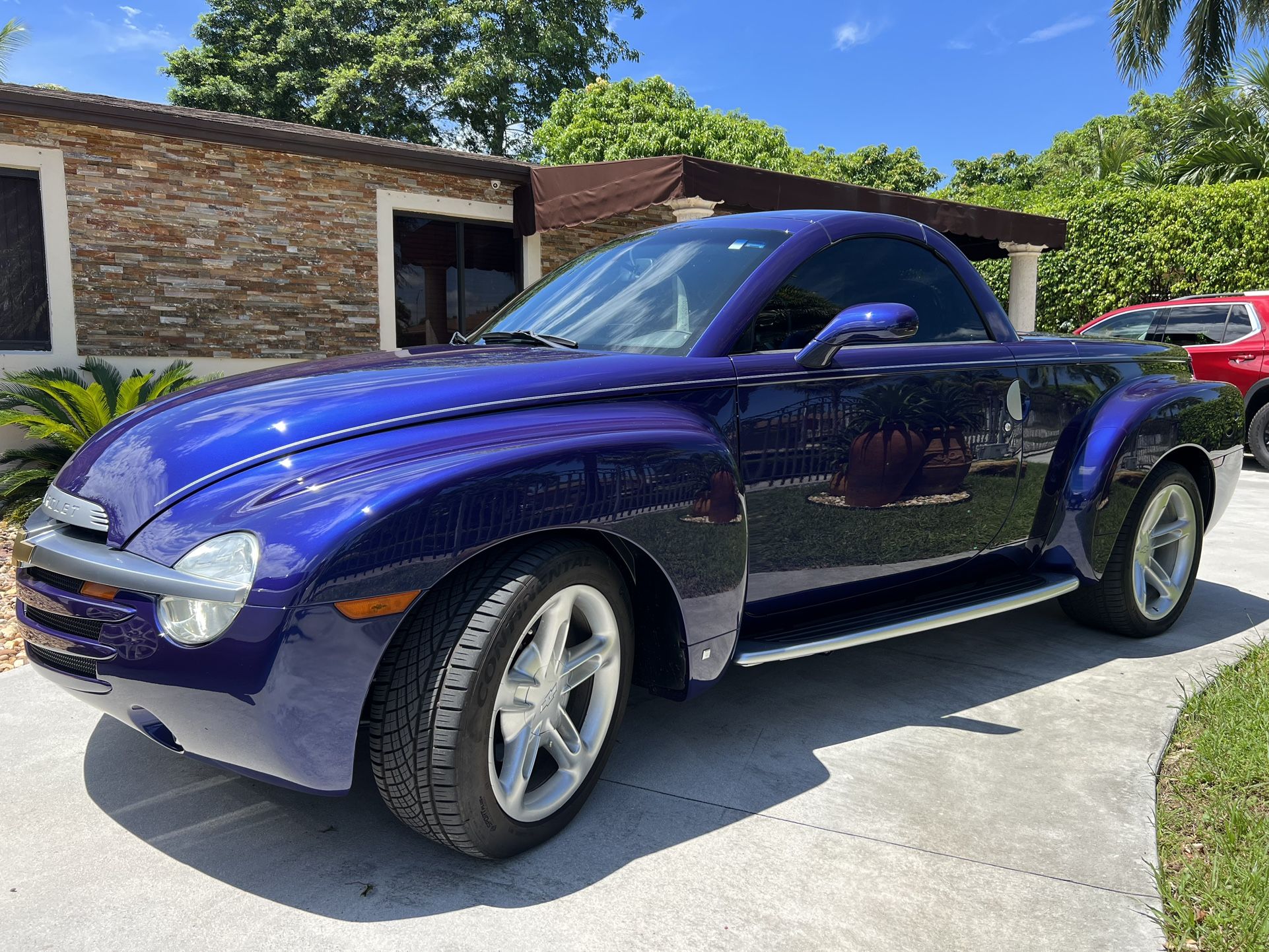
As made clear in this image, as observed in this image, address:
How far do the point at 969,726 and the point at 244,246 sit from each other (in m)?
8.15

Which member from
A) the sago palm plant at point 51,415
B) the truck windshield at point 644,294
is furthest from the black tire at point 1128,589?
the sago palm plant at point 51,415

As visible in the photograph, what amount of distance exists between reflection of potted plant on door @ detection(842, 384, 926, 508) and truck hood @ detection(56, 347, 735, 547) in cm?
54

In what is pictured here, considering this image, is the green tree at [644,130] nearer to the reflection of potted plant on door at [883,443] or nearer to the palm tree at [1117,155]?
the palm tree at [1117,155]

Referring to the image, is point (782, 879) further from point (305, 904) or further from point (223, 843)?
point (223, 843)

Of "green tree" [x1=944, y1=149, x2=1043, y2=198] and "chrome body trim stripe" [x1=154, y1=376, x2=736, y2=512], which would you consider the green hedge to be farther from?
"green tree" [x1=944, y1=149, x2=1043, y2=198]

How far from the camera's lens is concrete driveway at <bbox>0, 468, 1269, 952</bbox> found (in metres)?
2.12

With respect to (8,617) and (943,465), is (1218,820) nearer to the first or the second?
(943,465)

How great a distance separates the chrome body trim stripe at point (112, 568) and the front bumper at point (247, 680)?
19mm

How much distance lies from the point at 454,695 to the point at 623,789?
86cm

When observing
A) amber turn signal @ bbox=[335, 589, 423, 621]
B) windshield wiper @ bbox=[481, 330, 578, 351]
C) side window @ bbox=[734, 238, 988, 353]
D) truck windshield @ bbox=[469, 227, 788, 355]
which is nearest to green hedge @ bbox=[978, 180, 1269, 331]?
side window @ bbox=[734, 238, 988, 353]

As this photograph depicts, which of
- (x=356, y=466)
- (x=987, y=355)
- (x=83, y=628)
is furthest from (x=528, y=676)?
(x=987, y=355)

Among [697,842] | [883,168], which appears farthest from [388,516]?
[883,168]

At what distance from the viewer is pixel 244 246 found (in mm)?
8984

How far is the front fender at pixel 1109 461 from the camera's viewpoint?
12.1 feet
